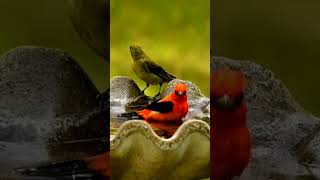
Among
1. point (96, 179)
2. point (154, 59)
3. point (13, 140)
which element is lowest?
point (96, 179)

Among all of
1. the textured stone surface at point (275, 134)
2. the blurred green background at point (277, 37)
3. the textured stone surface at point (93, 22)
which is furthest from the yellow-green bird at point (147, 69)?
the textured stone surface at point (275, 134)

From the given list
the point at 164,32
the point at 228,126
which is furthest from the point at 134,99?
the point at 228,126

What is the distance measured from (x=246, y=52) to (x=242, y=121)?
0.33 metres

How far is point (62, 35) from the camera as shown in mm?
3059

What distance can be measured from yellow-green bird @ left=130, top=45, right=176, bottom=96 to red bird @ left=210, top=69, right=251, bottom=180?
235mm

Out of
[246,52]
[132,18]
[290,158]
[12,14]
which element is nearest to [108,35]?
[132,18]

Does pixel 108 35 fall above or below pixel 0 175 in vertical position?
above

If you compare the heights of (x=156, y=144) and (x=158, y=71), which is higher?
(x=158, y=71)

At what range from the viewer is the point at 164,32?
3.03 meters

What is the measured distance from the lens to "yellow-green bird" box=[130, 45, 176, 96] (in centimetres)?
304

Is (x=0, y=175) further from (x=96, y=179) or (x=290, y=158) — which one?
(x=290, y=158)

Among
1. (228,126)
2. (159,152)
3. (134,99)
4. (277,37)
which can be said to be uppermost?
(277,37)

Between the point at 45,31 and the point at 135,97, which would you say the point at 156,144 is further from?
the point at 45,31

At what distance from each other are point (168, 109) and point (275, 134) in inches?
21.2
